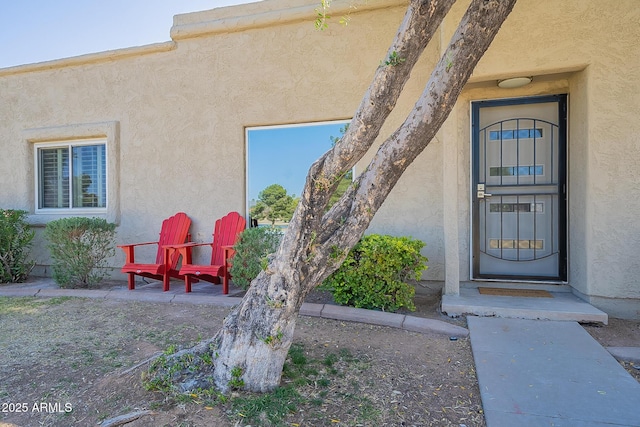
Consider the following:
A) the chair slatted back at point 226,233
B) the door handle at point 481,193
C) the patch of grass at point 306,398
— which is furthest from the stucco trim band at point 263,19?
the patch of grass at point 306,398

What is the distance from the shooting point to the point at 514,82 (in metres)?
4.27

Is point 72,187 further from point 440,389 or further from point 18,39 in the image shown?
point 440,389

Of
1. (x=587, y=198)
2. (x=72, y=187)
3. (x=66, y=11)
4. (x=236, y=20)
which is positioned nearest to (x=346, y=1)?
(x=236, y=20)

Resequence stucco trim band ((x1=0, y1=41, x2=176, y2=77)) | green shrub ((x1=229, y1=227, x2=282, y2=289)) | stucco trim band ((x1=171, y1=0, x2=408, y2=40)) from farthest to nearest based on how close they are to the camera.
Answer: stucco trim band ((x1=0, y1=41, x2=176, y2=77)), stucco trim band ((x1=171, y1=0, x2=408, y2=40)), green shrub ((x1=229, y1=227, x2=282, y2=289))

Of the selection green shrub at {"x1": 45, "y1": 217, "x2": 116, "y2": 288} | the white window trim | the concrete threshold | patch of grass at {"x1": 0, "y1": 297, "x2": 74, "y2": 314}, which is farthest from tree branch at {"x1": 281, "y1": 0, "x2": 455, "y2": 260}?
the white window trim

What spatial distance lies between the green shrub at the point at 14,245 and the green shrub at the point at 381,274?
5.30 metres

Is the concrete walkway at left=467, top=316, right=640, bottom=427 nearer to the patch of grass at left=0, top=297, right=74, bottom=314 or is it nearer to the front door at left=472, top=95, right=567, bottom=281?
the front door at left=472, top=95, right=567, bottom=281

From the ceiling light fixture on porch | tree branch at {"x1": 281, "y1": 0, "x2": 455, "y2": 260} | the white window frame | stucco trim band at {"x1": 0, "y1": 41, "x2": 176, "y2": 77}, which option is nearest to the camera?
tree branch at {"x1": 281, "y1": 0, "x2": 455, "y2": 260}

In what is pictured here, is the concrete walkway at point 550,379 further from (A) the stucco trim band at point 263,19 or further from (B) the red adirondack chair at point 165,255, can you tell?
(A) the stucco trim band at point 263,19

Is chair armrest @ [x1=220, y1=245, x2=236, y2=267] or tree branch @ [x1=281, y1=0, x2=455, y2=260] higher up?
tree branch @ [x1=281, y1=0, x2=455, y2=260]

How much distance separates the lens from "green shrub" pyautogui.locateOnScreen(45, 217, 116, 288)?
16.5ft

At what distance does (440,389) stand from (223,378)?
4.63ft

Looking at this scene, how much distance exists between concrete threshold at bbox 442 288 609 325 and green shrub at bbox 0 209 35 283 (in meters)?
6.45

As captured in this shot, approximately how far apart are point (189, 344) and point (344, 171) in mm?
2015
